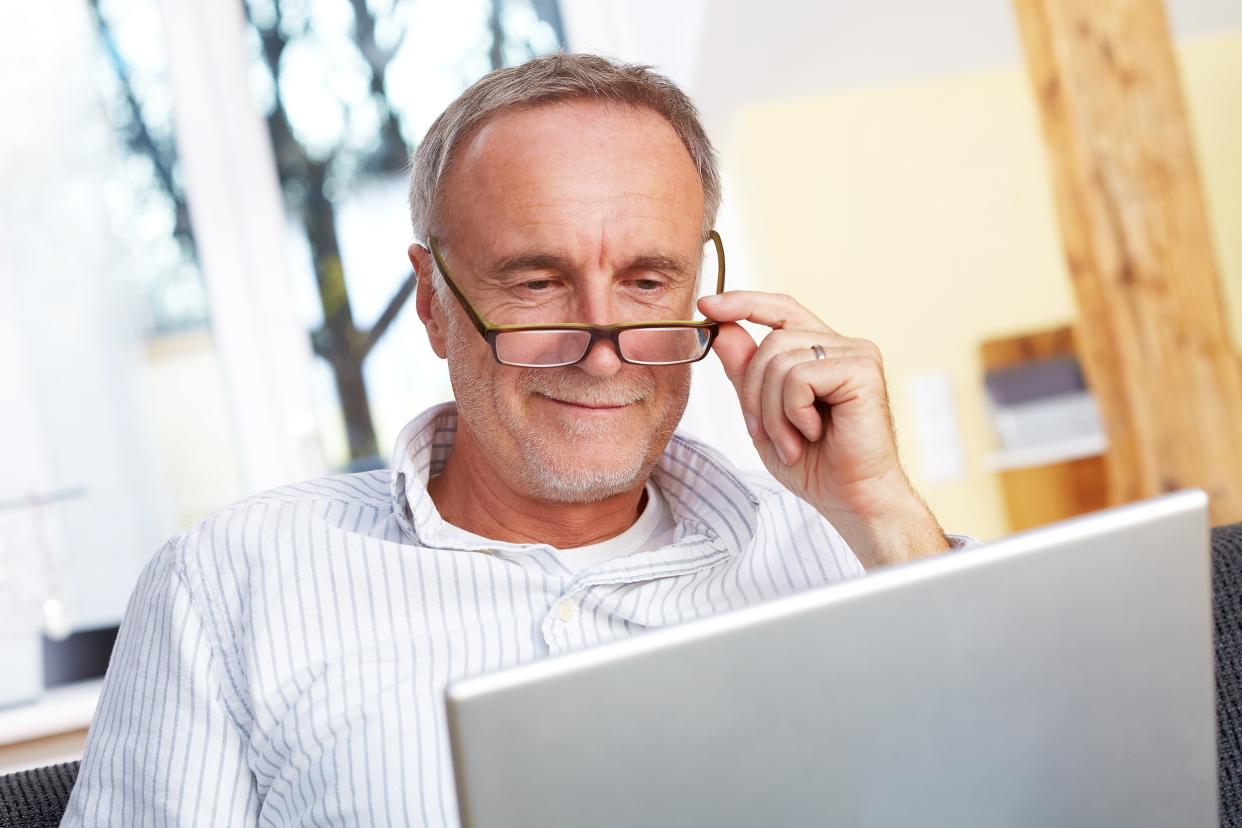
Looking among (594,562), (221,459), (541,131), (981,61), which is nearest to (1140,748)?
(594,562)

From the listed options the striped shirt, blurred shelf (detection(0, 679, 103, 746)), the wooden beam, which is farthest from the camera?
the wooden beam

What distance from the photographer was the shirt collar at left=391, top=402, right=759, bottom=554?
1.28m

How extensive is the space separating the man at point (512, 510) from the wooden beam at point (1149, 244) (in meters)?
1.35

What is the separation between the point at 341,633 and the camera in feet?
3.84

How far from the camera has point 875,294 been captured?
4125mm

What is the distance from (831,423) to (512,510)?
38 centimetres

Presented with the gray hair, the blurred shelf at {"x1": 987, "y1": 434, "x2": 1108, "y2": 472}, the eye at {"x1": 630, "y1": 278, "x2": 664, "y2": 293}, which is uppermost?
the gray hair

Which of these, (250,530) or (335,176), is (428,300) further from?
(335,176)

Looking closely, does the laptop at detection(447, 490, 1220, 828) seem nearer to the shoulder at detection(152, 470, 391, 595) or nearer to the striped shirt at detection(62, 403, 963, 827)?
the striped shirt at detection(62, 403, 963, 827)

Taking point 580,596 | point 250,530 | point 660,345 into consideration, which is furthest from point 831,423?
point 250,530

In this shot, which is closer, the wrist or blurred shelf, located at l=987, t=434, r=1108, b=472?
the wrist

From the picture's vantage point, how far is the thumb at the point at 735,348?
1.29 m

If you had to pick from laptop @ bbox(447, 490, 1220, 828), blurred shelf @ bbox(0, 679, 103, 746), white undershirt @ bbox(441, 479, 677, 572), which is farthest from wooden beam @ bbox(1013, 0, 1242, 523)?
blurred shelf @ bbox(0, 679, 103, 746)

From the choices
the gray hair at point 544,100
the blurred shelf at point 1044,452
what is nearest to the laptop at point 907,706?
the gray hair at point 544,100
